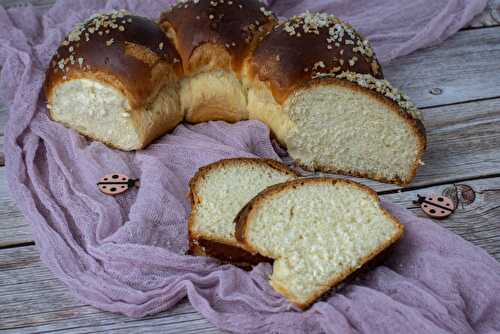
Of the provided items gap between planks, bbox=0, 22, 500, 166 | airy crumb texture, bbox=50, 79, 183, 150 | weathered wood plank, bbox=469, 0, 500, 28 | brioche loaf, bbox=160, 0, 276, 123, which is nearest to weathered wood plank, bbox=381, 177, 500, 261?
gap between planks, bbox=0, 22, 500, 166

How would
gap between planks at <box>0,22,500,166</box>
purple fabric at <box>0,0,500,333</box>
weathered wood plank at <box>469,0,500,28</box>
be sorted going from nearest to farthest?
purple fabric at <box>0,0,500,333</box>
gap between planks at <box>0,22,500,166</box>
weathered wood plank at <box>469,0,500,28</box>

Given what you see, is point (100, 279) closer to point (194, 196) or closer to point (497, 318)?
point (194, 196)

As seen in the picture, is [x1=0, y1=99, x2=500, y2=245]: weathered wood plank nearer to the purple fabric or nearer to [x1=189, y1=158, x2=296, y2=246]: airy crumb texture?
the purple fabric

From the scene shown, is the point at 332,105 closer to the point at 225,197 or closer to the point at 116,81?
the point at 225,197

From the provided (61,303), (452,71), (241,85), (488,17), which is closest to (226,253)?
(61,303)

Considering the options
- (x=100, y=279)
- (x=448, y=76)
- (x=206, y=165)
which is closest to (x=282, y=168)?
(x=206, y=165)

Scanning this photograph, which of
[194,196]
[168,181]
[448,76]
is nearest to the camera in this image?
[194,196]
